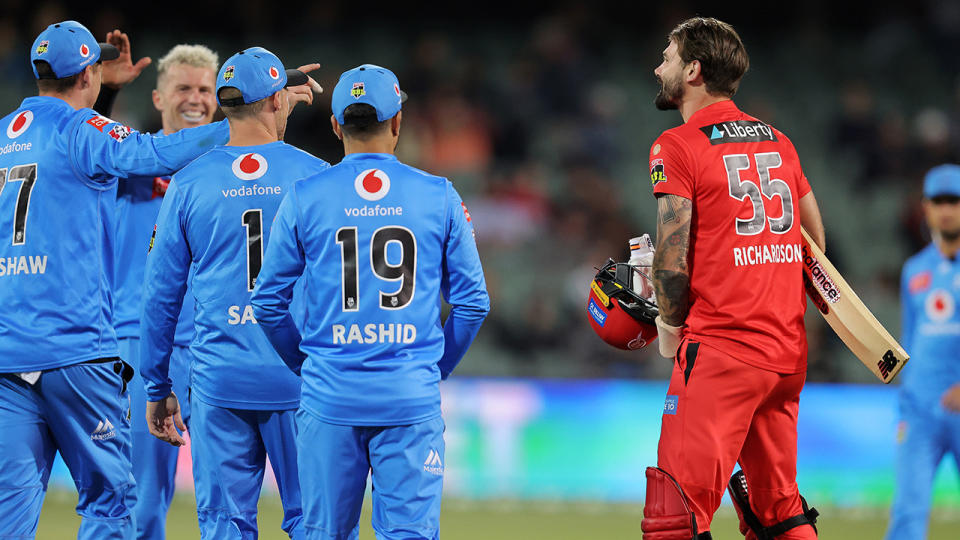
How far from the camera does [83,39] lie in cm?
549

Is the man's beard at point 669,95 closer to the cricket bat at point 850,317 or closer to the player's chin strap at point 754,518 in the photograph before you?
the cricket bat at point 850,317

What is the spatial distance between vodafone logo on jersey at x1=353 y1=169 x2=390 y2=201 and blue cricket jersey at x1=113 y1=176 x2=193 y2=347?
2.37 metres

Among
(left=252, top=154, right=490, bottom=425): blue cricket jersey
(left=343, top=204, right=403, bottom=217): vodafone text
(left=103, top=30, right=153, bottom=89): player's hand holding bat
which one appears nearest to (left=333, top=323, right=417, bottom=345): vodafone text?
(left=252, top=154, right=490, bottom=425): blue cricket jersey

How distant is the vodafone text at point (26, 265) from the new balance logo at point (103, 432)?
2.55ft

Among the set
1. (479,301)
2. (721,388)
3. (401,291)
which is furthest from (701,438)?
(401,291)

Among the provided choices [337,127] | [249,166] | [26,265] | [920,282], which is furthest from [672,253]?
[920,282]

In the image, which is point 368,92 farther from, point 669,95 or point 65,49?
point 65,49

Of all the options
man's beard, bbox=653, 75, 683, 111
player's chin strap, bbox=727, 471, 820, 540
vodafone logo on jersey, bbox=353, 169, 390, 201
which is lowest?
player's chin strap, bbox=727, 471, 820, 540

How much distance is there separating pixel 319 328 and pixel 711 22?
2241 millimetres

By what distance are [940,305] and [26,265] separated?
6037 millimetres

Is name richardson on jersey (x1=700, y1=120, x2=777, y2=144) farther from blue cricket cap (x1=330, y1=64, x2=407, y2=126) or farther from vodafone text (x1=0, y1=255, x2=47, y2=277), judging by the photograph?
vodafone text (x1=0, y1=255, x2=47, y2=277)

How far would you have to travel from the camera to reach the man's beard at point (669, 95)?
516 cm

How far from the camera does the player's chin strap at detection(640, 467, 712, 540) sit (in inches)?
187

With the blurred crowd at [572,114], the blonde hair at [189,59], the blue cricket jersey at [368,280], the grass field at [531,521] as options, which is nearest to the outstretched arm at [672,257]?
the blue cricket jersey at [368,280]
